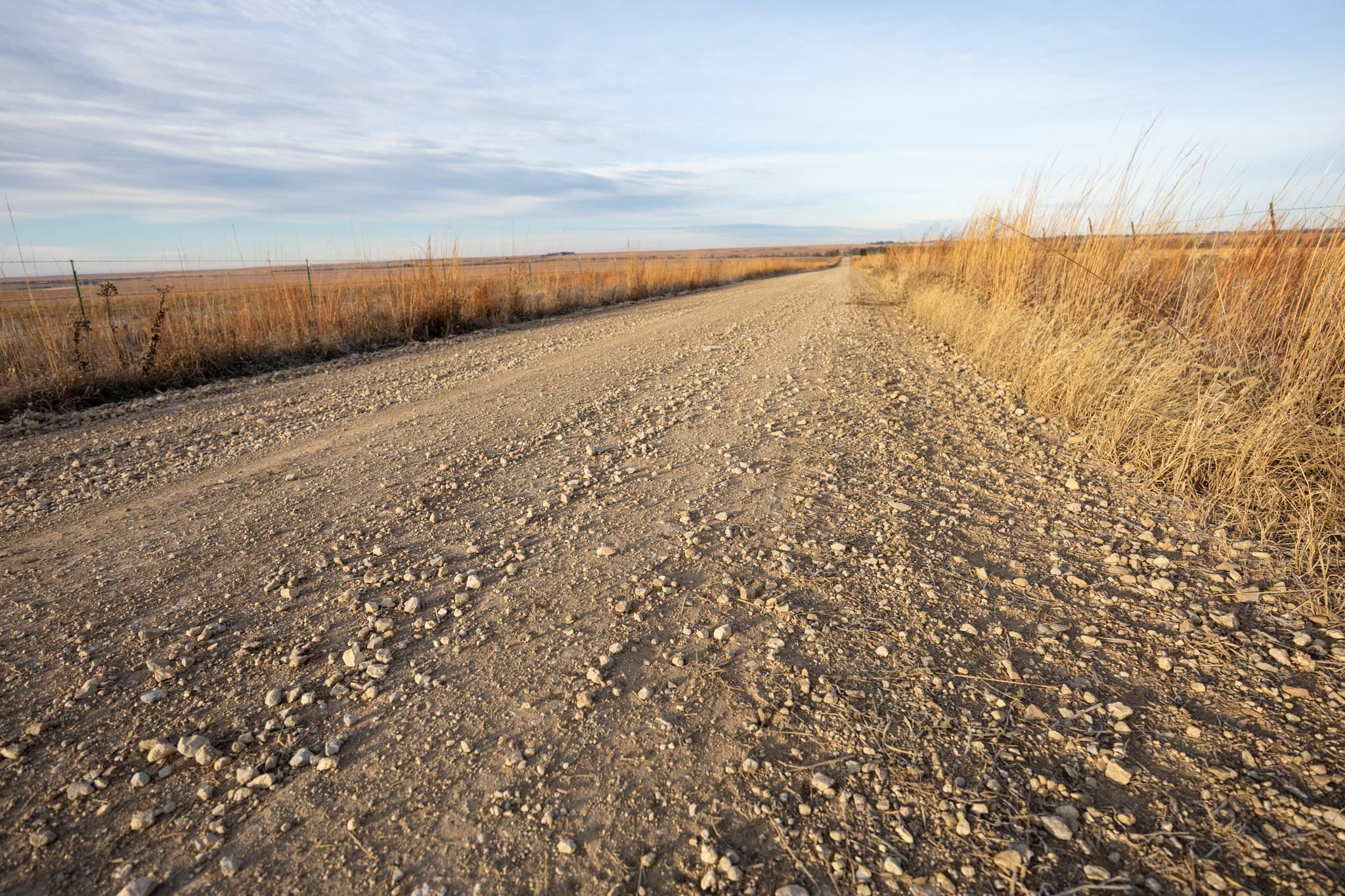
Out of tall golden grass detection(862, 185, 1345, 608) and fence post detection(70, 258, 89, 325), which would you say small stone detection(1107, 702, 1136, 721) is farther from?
fence post detection(70, 258, 89, 325)

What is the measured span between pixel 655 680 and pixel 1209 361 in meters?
4.45

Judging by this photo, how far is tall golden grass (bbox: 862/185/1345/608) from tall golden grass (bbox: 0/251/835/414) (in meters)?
8.18

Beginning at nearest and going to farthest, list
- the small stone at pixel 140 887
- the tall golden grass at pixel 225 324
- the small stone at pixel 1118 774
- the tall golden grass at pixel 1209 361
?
the small stone at pixel 140 887, the small stone at pixel 1118 774, the tall golden grass at pixel 1209 361, the tall golden grass at pixel 225 324

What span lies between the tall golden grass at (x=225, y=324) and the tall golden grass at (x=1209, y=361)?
818 cm

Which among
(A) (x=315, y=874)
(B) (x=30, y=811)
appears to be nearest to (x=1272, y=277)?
(A) (x=315, y=874)

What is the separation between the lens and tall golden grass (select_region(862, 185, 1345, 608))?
2836mm

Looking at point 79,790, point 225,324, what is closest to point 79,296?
point 225,324

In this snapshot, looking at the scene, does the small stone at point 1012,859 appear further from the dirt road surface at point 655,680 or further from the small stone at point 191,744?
the small stone at point 191,744

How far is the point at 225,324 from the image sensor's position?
24.3 feet

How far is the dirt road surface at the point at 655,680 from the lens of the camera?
1.37m

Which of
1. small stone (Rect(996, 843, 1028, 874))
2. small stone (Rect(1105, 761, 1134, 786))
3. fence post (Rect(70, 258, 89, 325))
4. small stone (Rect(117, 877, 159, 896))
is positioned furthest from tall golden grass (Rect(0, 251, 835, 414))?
small stone (Rect(1105, 761, 1134, 786))

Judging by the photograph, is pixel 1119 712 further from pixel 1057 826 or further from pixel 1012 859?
pixel 1012 859

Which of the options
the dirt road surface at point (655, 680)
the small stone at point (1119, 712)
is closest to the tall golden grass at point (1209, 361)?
the dirt road surface at point (655, 680)

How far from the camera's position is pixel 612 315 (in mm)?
12500
